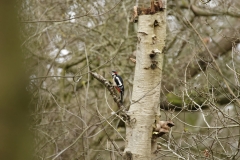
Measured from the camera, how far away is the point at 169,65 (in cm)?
878

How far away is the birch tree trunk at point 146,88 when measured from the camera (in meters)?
4.49

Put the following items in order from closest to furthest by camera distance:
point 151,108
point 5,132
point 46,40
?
point 5,132
point 151,108
point 46,40

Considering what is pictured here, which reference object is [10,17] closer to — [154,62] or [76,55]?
[154,62]

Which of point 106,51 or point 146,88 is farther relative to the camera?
point 106,51

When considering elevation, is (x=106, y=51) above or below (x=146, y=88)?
above

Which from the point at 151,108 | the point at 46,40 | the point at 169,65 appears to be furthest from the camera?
Answer: the point at 169,65

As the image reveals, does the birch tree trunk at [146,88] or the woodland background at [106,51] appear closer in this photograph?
the birch tree trunk at [146,88]

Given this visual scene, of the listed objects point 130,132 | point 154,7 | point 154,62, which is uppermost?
point 154,7

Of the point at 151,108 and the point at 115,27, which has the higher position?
the point at 115,27

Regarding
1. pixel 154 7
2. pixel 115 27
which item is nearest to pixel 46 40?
pixel 115 27

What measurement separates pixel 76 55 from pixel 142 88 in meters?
4.19

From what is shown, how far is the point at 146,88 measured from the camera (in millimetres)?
4570

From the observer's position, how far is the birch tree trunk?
449 centimetres

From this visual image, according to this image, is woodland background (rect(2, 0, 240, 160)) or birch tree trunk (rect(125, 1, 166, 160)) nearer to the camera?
birch tree trunk (rect(125, 1, 166, 160))
